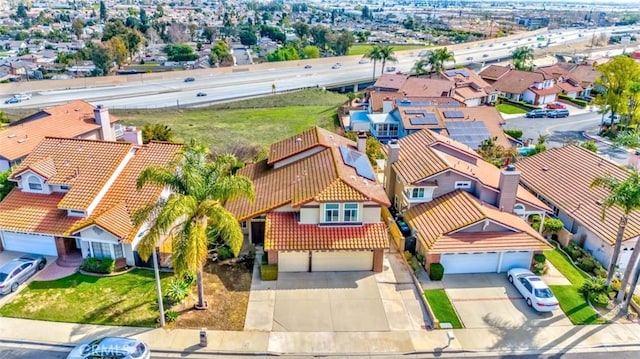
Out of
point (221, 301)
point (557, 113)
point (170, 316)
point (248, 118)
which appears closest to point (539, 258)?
point (221, 301)

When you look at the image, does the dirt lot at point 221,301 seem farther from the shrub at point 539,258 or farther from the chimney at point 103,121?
the chimney at point 103,121

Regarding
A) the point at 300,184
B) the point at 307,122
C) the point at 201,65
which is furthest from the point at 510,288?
the point at 201,65

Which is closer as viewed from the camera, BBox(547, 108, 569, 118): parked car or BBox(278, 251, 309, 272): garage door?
BBox(278, 251, 309, 272): garage door

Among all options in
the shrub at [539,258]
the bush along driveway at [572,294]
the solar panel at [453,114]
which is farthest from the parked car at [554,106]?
the shrub at [539,258]

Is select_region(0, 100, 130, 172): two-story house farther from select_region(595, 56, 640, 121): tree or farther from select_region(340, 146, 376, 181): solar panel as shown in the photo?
select_region(595, 56, 640, 121): tree

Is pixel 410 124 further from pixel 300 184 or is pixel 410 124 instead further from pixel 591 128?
pixel 591 128

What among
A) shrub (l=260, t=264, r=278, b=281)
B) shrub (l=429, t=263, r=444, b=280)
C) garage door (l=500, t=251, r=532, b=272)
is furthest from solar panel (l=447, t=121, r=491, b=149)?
shrub (l=260, t=264, r=278, b=281)
